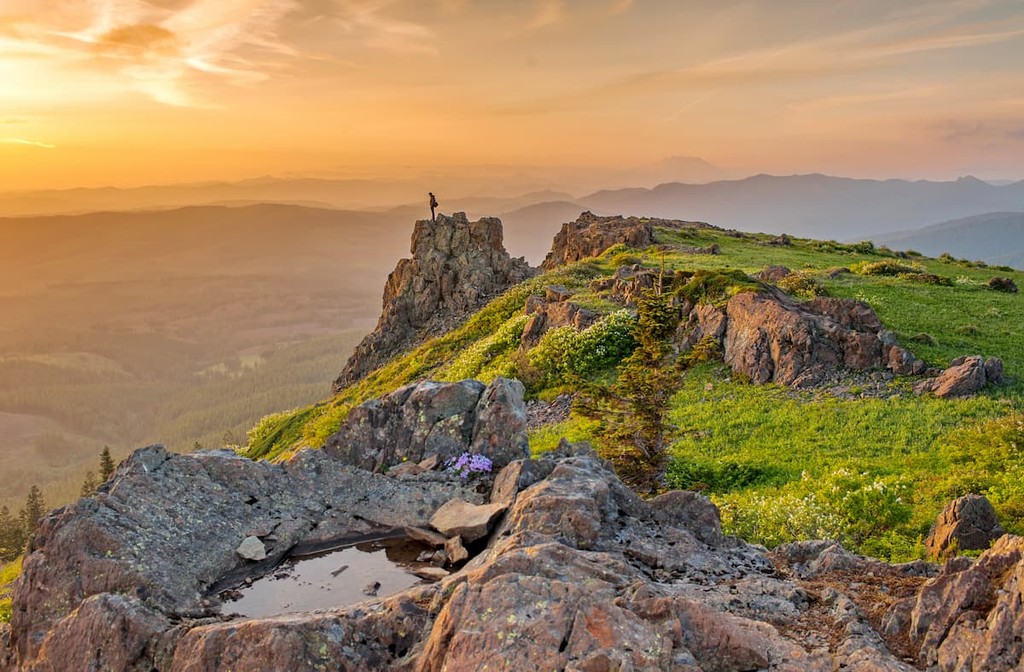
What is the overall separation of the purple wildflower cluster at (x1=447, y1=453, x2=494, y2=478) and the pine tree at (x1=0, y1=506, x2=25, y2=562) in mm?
103879

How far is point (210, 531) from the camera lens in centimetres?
1063

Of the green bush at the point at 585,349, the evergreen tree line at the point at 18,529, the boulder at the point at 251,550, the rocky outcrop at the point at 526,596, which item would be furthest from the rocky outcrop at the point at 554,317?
the evergreen tree line at the point at 18,529

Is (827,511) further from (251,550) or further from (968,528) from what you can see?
(251,550)

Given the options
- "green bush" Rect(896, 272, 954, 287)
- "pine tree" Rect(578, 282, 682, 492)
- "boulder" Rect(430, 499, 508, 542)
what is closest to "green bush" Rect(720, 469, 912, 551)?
"pine tree" Rect(578, 282, 682, 492)

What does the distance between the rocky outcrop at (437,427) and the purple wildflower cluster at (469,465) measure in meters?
0.14

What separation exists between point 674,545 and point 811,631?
2714 millimetres

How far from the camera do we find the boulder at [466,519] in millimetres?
10617

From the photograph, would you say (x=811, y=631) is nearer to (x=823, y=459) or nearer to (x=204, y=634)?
(x=204, y=634)

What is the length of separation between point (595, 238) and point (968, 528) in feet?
214

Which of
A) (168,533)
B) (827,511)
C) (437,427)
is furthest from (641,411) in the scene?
(168,533)

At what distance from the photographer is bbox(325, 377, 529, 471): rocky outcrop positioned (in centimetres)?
1364

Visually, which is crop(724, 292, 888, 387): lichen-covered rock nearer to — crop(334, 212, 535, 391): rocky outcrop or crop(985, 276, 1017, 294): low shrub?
crop(985, 276, 1017, 294): low shrub

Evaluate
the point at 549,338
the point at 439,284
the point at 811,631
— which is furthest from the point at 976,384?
the point at 439,284

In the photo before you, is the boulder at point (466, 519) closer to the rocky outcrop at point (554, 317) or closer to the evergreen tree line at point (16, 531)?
the rocky outcrop at point (554, 317)
